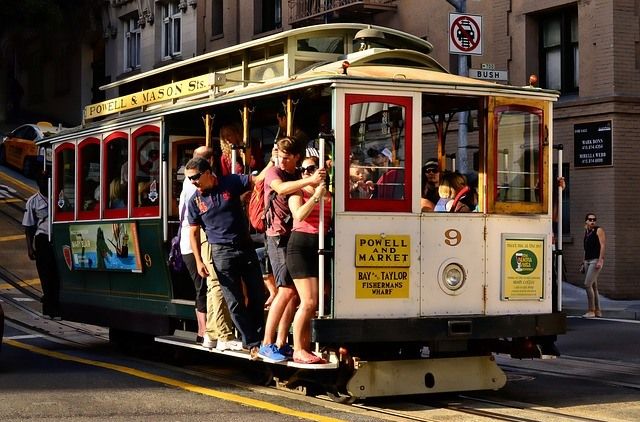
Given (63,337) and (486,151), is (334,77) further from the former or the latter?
(63,337)

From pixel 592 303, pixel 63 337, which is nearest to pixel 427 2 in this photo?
pixel 592 303

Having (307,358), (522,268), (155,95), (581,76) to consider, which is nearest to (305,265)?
(307,358)

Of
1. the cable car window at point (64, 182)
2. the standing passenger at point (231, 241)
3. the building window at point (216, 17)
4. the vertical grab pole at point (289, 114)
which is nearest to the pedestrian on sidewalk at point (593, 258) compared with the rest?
the cable car window at point (64, 182)

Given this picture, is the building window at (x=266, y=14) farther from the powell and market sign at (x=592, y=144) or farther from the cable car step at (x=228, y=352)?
the cable car step at (x=228, y=352)

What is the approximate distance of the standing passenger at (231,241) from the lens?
11.3 meters

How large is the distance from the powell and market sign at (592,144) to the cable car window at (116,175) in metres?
13.4

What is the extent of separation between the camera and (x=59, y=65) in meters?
53.6

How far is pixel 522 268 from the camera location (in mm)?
11367

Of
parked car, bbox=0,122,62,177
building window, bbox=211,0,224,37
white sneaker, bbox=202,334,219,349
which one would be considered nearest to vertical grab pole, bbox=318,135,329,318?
white sneaker, bbox=202,334,219,349

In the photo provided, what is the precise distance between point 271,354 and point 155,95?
4193mm

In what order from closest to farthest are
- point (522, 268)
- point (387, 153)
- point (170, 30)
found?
point (387, 153) < point (522, 268) < point (170, 30)

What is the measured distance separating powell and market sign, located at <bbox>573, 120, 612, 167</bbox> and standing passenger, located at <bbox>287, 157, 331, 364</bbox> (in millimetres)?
15616

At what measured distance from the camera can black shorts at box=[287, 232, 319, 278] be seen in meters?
10.6

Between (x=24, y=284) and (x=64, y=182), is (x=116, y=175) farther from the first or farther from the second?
(x=24, y=284)
